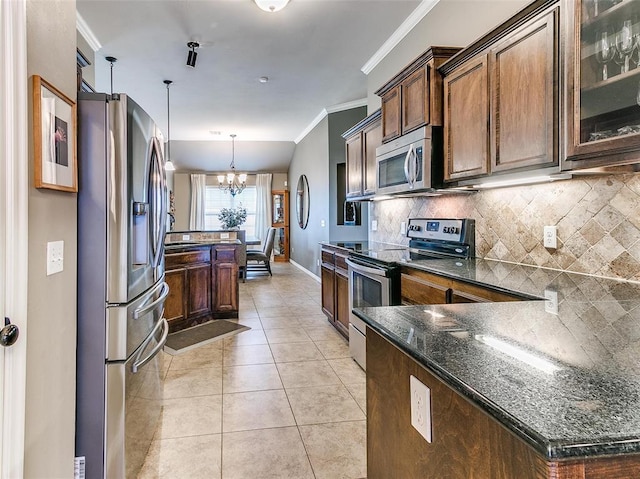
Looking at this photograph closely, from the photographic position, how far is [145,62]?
4637 mm

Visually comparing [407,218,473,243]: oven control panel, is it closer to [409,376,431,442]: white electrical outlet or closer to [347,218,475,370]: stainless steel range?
[347,218,475,370]: stainless steel range

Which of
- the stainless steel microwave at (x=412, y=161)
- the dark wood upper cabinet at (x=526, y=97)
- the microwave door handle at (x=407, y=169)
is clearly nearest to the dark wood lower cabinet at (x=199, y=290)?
the stainless steel microwave at (x=412, y=161)

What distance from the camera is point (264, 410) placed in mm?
2527

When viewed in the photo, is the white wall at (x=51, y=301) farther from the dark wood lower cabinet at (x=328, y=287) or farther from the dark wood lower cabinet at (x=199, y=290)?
the dark wood lower cabinet at (x=328, y=287)

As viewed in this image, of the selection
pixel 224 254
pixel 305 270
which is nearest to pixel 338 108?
pixel 224 254

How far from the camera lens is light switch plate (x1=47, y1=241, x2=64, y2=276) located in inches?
57.0

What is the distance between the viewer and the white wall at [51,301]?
1336 mm

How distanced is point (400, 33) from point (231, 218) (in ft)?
23.9

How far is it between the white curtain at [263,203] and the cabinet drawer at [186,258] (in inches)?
282

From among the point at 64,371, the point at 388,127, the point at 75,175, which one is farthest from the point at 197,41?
the point at 64,371

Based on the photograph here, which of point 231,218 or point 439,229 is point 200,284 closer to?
point 439,229

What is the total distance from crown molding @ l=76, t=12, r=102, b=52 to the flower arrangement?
624 cm

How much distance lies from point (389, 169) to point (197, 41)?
2424 mm

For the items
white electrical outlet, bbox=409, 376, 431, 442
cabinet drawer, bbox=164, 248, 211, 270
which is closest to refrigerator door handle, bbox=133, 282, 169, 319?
white electrical outlet, bbox=409, 376, 431, 442
